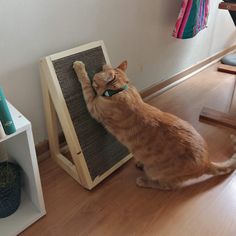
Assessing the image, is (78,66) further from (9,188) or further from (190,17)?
(190,17)

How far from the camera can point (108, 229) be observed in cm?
121

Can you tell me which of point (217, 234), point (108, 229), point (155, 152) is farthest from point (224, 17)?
point (108, 229)

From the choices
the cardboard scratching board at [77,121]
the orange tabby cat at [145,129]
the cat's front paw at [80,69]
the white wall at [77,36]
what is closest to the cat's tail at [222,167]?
the orange tabby cat at [145,129]

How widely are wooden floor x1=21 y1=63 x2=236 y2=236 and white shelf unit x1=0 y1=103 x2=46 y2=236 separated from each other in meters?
0.05

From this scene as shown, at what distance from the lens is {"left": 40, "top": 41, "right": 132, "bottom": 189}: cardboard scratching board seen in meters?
1.28

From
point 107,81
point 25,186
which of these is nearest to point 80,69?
point 107,81

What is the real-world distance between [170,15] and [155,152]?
1.38m

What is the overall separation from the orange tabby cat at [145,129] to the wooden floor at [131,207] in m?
0.14

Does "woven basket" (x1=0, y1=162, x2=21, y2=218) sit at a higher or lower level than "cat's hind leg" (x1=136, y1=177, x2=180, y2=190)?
higher

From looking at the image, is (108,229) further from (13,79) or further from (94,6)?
(94,6)

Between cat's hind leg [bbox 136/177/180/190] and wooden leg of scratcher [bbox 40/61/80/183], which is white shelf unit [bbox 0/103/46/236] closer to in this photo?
wooden leg of scratcher [bbox 40/61/80/183]

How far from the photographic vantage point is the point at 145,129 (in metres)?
1.31

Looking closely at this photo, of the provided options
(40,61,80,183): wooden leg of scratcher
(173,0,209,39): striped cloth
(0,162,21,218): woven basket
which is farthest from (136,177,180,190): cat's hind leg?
(173,0,209,39): striped cloth

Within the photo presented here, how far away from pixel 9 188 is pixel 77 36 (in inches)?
36.0
